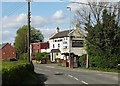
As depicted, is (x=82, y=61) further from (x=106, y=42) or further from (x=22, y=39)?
(x=22, y=39)

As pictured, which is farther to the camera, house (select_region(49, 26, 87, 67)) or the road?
house (select_region(49, 26, 87, 67))

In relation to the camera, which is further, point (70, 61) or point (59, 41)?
point (59, 41)

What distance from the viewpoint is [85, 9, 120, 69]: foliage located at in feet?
163

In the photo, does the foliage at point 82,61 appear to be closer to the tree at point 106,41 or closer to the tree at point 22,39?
the tree at point 106,41

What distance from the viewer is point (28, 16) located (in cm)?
3744

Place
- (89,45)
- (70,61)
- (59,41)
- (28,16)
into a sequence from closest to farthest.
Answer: (28,16) → (89,45) → (70,61) → (59,41)

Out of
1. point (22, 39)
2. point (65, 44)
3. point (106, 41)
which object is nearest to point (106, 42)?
point (106, 41)

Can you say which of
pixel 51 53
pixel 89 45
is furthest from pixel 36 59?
pixel 89 45

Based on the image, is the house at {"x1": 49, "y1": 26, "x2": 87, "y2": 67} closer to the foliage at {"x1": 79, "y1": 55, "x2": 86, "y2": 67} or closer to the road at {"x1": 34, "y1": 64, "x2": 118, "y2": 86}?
the foliage at {"x1": 79, "y1": 55, "x2": 86, "y2": 67}

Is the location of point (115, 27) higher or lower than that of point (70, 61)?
higher

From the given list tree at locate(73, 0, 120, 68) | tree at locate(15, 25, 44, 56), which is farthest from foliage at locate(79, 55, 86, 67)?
tree at locate(15, 25, 44, 56)

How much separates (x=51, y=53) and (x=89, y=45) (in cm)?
3881

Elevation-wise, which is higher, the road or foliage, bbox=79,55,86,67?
foliage, bbox=79,55,86,67

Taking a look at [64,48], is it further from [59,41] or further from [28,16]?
[28,16]
